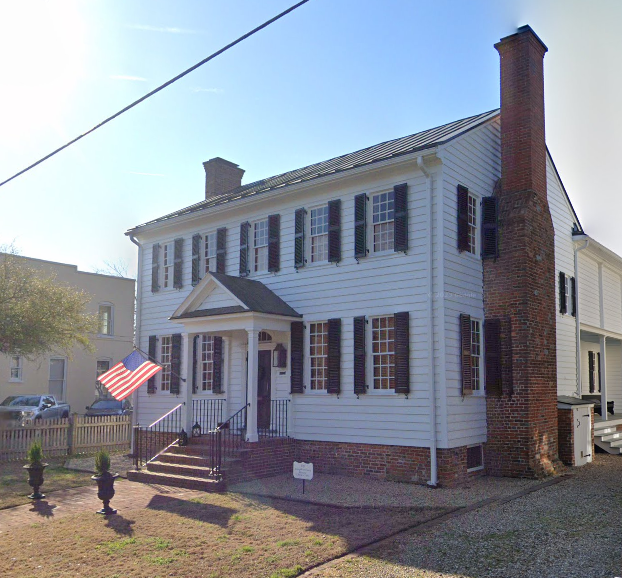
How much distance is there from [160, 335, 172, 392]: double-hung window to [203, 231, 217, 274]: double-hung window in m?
2.22

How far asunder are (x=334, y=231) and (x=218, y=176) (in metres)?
7.84

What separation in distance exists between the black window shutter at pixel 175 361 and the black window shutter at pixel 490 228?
8109 millimetres

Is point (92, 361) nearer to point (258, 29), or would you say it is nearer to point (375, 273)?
point (375, 273)

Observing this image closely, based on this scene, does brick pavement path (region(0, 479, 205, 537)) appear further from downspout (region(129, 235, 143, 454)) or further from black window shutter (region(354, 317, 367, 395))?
downspout (region(129, 235, 143, 454))

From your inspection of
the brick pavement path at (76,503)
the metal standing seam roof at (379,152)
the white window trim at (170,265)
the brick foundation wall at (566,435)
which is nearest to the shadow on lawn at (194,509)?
the brick pavement path at (76,503)

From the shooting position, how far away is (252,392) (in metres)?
14.0

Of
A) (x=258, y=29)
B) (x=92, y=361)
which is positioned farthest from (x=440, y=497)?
(x=92, y=361)

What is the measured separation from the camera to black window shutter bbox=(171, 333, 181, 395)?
1731 centimetres

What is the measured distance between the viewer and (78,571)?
7492mm

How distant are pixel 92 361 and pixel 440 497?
25.0 meters

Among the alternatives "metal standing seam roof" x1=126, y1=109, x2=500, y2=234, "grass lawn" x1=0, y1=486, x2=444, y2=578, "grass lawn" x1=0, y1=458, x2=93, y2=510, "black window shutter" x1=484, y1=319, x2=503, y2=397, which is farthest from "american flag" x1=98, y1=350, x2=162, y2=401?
"black window shutter" x1=484, y1=319, x2=503, y2=397

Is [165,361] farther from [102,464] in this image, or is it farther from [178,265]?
[102,464]

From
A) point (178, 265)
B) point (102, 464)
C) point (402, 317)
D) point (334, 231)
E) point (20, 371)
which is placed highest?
point (334, 231)

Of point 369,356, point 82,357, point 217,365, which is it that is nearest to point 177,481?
point 217,365
